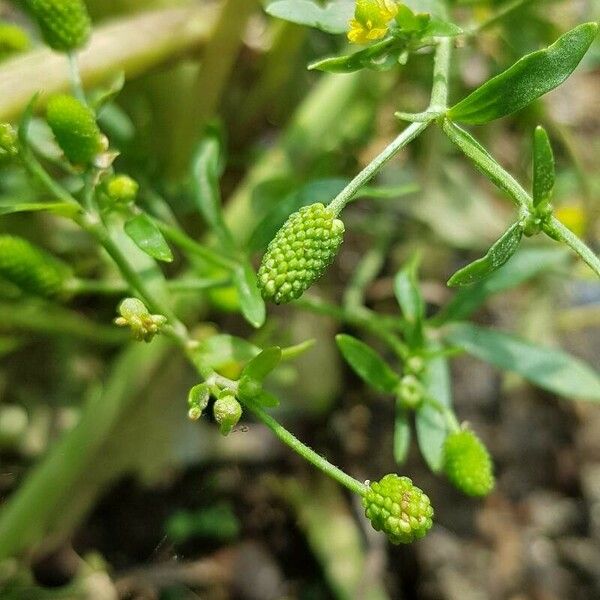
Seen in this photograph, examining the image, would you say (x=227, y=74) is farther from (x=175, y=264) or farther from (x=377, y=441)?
(x=377, y=441)

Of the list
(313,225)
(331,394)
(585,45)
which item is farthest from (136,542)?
(585,45)

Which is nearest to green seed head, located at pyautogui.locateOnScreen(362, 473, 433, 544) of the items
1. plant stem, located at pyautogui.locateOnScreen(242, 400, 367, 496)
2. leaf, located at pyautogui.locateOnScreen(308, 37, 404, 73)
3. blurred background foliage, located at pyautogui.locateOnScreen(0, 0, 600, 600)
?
plant stem, located at pyautogui.locateOnScreen(242, 400, 367, 496)

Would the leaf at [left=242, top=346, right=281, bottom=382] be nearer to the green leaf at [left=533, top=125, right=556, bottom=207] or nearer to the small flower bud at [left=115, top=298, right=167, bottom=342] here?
the small flower bud at [left=115, top=298, right=167, bottom=342]

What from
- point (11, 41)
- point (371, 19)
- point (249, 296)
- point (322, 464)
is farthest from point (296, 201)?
point (11, 41)

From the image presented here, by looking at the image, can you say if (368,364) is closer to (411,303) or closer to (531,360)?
(411,303)

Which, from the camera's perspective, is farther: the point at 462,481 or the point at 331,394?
the point at 331,394

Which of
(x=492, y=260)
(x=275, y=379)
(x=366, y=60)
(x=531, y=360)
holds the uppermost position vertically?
(x=366, y=60)
